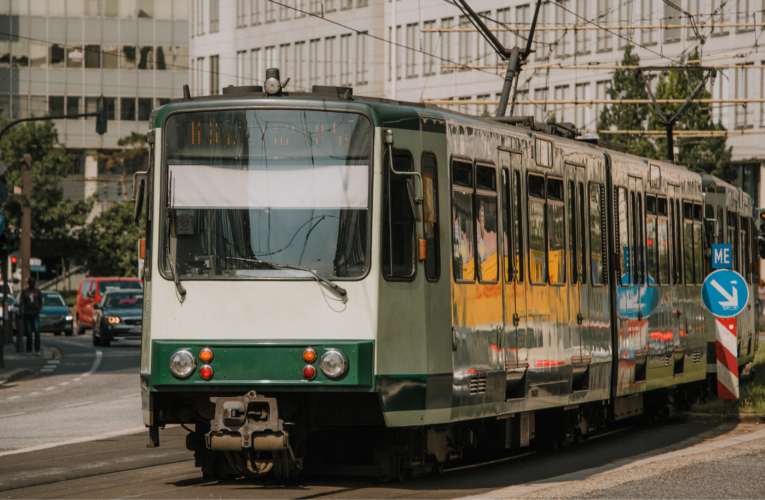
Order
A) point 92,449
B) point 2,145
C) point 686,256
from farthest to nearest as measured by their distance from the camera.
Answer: point 2,145, point 686,256, point 92,449

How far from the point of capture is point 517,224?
11938 mm

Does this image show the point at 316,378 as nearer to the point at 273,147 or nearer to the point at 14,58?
the point at 273,147

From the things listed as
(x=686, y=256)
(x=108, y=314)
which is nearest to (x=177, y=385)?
(x=686, y=256)

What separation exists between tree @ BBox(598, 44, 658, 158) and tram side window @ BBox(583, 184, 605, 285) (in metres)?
30.6

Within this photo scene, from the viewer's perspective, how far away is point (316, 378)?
9.69 m

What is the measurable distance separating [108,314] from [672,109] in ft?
60.7

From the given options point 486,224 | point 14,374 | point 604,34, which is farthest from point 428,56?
point 486,224

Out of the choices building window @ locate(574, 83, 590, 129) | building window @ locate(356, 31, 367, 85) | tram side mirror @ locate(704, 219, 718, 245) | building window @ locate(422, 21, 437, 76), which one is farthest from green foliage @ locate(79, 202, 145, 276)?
tram side mirror @ locate(704, 219, 718, 245)

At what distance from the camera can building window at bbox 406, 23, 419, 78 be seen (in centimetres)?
6488

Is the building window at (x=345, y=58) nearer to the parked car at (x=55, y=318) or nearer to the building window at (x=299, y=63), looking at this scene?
the building window at (x=299, y=63)

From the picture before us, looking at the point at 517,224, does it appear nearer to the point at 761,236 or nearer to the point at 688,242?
the point at 688,242

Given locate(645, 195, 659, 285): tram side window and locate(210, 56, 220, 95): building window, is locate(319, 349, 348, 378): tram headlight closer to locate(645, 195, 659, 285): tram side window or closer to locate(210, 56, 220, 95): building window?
locate(645, 195, 659, 285): tram side window

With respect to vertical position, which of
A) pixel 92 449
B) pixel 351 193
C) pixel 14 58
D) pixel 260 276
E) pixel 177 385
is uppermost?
pixel 14 58

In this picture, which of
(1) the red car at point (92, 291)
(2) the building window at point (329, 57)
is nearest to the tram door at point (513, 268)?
(1) the red car at point (92, 291)
